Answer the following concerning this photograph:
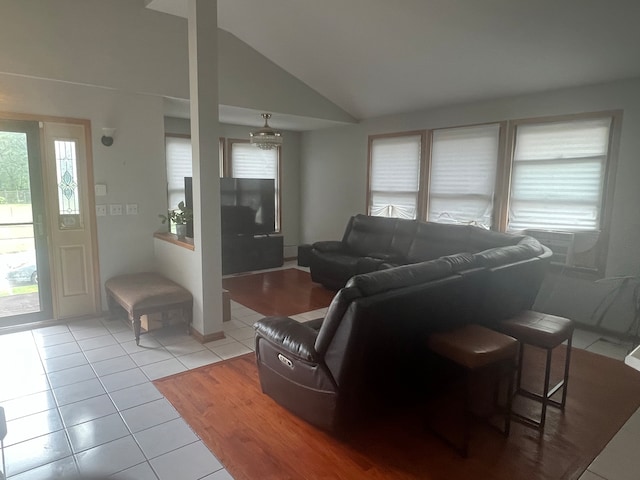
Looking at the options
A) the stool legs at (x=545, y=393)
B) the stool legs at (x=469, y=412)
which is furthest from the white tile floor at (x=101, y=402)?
the stool legs at (x=545, y=393)

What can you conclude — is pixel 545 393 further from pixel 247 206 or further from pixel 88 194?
pixel 247 206

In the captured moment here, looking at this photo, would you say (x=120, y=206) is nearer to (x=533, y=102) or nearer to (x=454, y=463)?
(x=454, y=463)

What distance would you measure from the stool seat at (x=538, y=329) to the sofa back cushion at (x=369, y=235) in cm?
289

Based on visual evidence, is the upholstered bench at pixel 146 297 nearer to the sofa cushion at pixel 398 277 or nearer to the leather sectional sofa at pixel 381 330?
the leather sectional sofa at pixel 381 330

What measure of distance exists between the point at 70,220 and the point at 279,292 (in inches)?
102

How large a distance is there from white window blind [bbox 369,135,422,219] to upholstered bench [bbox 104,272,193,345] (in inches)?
136

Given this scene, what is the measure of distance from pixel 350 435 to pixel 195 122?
8.97ft

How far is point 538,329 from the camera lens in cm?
253

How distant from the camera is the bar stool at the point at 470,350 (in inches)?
84.5

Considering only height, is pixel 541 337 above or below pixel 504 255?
below

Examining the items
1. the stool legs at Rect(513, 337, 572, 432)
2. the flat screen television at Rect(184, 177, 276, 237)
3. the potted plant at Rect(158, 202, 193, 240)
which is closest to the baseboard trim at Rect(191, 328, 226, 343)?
the potted plant at Rect(158, 202, 193, 240)

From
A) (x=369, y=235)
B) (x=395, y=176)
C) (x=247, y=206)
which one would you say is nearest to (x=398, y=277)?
(x=369, y=235)

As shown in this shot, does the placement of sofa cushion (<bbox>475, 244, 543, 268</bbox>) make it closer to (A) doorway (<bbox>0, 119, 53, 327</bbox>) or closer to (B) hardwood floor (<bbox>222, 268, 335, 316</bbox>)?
(B) hardwood floor (<bbox>222, 268, 335, 316</bbox>)

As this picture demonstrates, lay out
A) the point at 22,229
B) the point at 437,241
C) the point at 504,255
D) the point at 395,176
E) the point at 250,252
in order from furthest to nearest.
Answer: the point at 250,252
the point at 395,176
the point at 437,241
the point at 22,229
the point at 504,255
